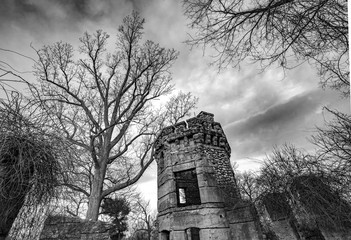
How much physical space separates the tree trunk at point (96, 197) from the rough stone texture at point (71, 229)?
16.5 feet

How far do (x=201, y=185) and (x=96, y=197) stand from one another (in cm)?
497

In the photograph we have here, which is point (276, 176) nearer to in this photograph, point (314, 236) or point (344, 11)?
point (314, 236)

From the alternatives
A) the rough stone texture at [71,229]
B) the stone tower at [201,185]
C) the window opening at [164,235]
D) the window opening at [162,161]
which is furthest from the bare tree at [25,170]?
the window opening at [162,161]

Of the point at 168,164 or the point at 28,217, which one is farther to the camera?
the point at 168,164

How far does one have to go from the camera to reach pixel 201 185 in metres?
9.40

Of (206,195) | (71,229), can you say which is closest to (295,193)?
(206,195)

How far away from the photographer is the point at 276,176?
7438 mm

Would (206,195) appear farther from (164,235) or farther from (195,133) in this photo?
(195,133)

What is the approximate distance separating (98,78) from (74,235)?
9658mm

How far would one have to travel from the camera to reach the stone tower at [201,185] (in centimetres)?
837

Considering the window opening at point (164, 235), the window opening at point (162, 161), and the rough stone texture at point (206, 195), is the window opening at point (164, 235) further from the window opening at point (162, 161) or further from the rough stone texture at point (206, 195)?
the window opening at point (162, 161)

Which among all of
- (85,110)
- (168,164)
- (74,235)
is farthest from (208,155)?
A: (74,235)

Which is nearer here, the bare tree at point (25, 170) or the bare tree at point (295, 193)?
the bare tree at point (25, 170)

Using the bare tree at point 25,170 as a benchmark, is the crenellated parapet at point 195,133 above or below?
above
